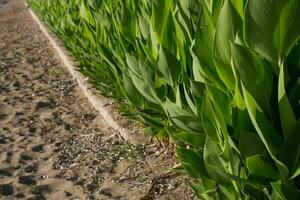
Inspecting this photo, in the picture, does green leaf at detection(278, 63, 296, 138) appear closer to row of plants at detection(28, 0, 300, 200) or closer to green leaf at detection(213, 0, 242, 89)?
row of plants at detection(28, 0, 300, 200)

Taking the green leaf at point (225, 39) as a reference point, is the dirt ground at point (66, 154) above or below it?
below

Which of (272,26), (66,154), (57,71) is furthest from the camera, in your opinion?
(57,71)

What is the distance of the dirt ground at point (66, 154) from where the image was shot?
2.89 metres

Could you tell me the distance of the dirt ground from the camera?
2.89 metres

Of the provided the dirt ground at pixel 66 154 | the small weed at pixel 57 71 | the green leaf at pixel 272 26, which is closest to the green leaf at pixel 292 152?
the green leaf at pixel 272 26

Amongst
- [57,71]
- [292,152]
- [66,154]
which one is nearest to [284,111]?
[292,152]

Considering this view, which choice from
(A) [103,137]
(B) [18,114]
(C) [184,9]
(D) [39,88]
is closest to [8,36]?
(D) [39,88]

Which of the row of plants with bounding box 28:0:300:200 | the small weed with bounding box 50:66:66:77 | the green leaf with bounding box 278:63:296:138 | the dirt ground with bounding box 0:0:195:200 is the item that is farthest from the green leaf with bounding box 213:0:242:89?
the small weed with bounding box 50:66:66:77

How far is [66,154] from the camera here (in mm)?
3539

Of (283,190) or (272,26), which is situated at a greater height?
(272,26)

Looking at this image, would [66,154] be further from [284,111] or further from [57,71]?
[57,71]

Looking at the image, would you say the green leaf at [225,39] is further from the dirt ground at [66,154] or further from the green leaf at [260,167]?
the dirt ground at [66,154]

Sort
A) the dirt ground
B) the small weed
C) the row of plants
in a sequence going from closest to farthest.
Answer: the row of plants
the dirt ground
the small weed

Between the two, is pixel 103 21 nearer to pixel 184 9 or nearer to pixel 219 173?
pixel 184 9
